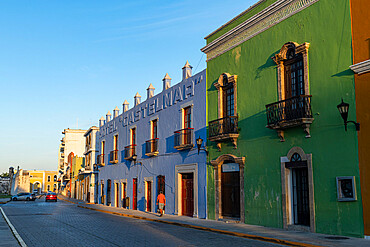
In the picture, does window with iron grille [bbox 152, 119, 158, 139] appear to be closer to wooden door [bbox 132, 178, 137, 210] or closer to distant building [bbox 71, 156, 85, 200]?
wooden door [bbox 132, 178, 137, 210]

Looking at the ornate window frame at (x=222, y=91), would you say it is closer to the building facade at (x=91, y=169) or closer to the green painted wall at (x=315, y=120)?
the green painted wall at (x=315, y=120)

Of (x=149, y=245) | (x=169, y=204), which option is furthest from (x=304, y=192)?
(x=169, y=204)

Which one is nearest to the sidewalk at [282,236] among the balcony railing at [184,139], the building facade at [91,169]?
the balcony railing at [184,139]

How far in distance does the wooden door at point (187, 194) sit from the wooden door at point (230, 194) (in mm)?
3157

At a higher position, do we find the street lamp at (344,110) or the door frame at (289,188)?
the street lamp at (344,110)

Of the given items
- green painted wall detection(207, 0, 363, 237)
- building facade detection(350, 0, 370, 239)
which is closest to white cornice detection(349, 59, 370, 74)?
building facade detection(350, 0, 370, 239)

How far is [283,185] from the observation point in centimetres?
1453

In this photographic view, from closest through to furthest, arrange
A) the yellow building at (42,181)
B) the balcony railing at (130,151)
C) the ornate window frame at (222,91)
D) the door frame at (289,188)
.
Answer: the door frame at (289,188), the ornate window frame at (222,91), the balcony railing at (130,151), the yellow building at (42,181)

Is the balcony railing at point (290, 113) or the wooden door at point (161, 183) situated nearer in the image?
the balcony railing at point (290, 113)

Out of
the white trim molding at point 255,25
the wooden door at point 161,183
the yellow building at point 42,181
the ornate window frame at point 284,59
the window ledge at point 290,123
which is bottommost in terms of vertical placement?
the yellow building at point 42,181

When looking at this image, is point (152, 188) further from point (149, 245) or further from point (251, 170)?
point (149, 245)

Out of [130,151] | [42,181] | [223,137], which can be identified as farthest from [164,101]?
[42,181]

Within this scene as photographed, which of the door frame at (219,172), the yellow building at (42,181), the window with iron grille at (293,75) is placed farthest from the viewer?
the yellow building at (42,181)

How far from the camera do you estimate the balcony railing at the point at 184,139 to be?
69.0 ft
